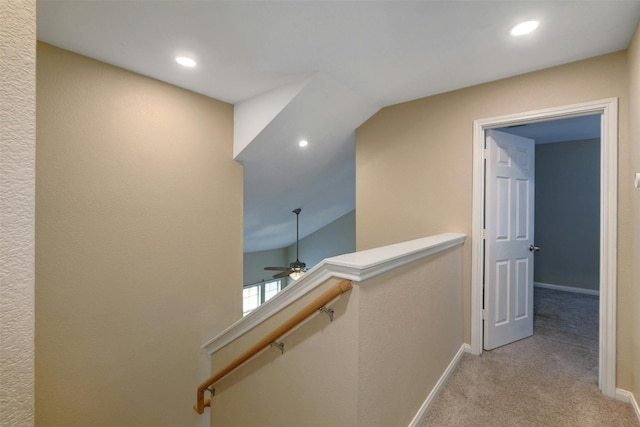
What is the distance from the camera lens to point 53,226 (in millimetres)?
1979

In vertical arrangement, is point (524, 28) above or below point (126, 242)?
above

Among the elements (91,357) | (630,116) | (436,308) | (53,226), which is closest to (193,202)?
(53,226)

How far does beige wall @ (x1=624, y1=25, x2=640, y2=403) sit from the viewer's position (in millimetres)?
1723

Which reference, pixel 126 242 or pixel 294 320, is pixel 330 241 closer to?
pixel 126 242

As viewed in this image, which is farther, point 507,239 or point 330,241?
point 330,241

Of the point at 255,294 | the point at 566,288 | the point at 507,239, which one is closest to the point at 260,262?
the point at 255,294

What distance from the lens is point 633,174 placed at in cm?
185

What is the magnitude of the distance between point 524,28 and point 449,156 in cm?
113

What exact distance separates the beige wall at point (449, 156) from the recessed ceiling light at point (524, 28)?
0.67m

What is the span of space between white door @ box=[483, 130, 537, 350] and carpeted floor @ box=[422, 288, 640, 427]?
0.66 ft

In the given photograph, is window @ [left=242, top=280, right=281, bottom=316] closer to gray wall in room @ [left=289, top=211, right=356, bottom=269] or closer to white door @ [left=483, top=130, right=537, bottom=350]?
gray wall in room @ [left=289, top=211, right=356, bottom=269]

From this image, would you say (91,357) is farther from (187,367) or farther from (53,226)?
(53,226)

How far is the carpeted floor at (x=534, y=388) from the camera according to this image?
1.81 m

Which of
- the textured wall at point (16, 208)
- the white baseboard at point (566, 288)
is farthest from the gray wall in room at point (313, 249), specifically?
the textured wall at point (16, 208)
